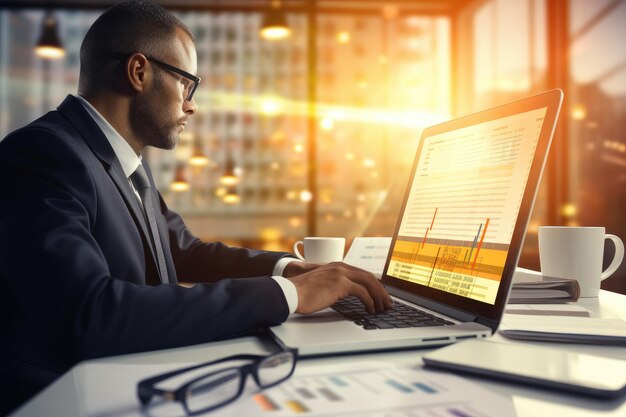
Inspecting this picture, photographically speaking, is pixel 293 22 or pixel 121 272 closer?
pixel 121 272

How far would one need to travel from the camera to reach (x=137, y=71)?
121cm

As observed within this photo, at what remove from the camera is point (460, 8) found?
5.32 metres

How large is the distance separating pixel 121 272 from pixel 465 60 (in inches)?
200

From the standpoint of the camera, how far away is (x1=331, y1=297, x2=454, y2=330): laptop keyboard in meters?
0.75

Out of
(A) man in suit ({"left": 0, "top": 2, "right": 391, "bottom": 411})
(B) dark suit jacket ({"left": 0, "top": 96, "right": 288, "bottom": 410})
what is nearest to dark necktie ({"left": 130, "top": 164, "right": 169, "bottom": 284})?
(A) man in suit ({"left": 0, "top": 2, "right": 391, "bottom": 411})

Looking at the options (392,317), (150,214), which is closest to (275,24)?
(150,214)

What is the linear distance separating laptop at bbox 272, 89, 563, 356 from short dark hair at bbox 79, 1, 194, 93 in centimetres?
72

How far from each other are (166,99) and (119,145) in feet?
0.54

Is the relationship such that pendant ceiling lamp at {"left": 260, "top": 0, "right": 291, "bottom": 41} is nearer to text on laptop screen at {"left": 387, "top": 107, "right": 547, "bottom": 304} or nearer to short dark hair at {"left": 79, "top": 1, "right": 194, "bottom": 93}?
short dark hair at {"left": 79, "top": 1, "right": 194, "bottom": 93}

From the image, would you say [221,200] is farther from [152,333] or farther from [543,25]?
[152,333]

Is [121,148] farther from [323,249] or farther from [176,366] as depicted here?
[176,366]

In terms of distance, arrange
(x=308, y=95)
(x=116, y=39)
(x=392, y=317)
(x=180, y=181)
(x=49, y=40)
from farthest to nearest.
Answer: (x=180, y=181)
(x=308, y=95)
(x=49, y=40)
(x=116, y=39)
(x=392, y=317)

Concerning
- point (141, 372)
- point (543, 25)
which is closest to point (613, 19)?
point (543, 25)

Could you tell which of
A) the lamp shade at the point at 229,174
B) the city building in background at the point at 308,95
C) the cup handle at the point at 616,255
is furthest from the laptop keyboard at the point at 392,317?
the lamp shade at the point at 229,174
